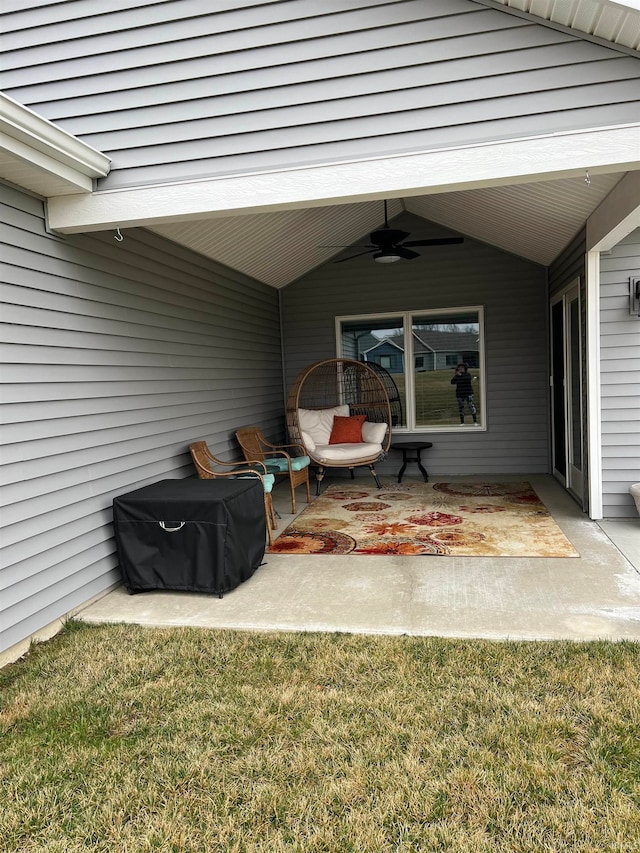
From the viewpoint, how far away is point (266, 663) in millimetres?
2703

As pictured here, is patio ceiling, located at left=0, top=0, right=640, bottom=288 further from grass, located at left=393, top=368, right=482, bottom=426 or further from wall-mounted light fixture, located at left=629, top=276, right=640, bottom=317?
grass, located at left=393, top=368, right=482, bottom=426

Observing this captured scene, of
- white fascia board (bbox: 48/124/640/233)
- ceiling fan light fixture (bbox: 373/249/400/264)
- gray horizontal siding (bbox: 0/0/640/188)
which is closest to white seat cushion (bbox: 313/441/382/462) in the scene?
ceiling fan light fixture (bbox: 373/249/400/264)

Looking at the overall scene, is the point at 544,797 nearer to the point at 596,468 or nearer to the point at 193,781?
the point at 193,781

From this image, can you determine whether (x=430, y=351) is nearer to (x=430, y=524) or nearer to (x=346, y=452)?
(x=346, y=452)

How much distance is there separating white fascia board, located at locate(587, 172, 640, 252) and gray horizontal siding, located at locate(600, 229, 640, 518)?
0.74 ft

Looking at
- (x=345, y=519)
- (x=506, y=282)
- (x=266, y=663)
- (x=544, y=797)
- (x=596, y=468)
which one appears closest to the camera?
(x=544, y=797)

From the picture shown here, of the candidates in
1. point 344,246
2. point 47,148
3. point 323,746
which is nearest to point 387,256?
point 344,246

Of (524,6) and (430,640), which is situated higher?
(524,6)

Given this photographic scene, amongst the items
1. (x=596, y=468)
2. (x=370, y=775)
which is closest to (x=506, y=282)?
(x=596, y=468)

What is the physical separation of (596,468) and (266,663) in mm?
3406

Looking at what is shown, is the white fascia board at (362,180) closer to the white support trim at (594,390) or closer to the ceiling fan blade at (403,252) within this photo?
the white support trim at (594,390)

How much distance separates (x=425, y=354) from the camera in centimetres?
754

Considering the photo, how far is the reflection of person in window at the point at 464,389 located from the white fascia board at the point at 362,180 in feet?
14.9

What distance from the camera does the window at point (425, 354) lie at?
7.40 meters
